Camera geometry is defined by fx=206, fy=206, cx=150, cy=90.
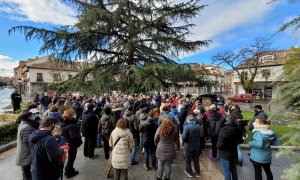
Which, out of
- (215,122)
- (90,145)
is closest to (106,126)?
(90,145)

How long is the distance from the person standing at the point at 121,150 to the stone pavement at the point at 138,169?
86 centimetres

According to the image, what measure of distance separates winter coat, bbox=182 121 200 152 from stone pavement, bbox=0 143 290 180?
88 centimetres

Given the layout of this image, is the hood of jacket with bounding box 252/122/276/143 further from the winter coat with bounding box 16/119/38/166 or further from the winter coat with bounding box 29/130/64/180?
the winter coat with bounding box 16/119/38/166

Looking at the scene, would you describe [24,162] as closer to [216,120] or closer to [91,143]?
[91,143]

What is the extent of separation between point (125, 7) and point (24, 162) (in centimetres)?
1330

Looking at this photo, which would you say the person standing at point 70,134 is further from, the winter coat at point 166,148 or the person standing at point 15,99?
the person standing at point 15,99

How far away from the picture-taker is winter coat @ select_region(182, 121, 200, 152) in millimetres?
5828

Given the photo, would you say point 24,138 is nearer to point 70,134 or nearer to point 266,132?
point 70,134

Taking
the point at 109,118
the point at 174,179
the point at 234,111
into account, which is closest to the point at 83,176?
the point at 109,118

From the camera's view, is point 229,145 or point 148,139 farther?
point 148,139

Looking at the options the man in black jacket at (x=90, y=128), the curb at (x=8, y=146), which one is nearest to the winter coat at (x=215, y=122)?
the man in black jacket at (x=90, y=128)

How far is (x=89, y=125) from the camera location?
6883 millimetres

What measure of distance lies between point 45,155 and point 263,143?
15.1 feet

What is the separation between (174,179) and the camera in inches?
228
